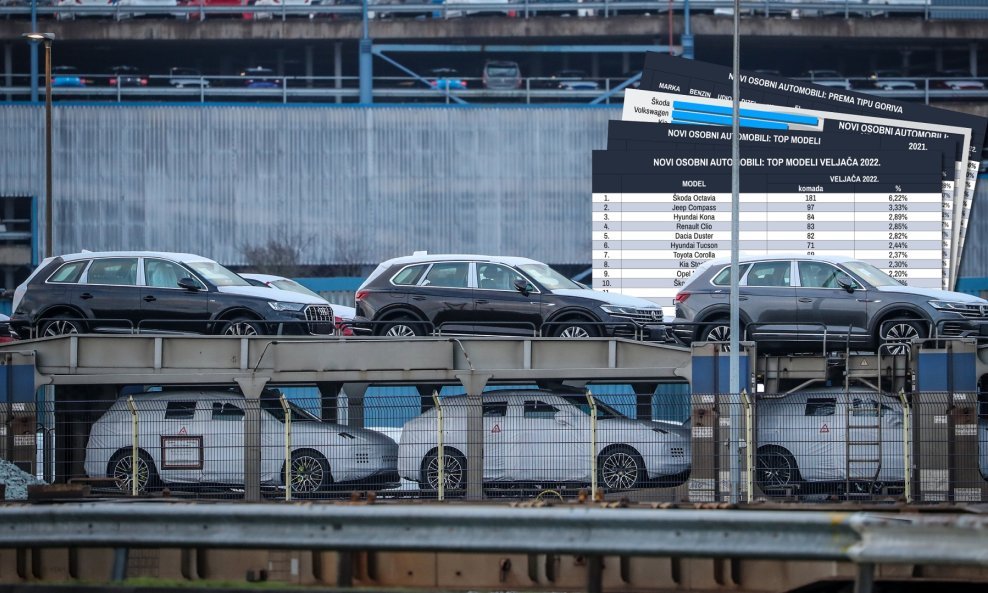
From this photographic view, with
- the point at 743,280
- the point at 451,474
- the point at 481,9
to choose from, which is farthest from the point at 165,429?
the point at 481,9

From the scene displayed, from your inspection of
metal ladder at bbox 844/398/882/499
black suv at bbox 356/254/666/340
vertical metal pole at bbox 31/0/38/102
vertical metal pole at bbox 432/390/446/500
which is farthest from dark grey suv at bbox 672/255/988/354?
vertical metal pole at bbox 31/0/38/102

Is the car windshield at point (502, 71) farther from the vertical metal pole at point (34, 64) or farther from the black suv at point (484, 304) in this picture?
the black suv at point (484, 304)

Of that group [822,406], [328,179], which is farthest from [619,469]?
[328,179]

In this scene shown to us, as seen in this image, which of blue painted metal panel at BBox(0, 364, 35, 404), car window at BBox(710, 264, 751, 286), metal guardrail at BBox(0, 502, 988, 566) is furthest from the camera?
car window at BBox(710, 264, 751, 286)

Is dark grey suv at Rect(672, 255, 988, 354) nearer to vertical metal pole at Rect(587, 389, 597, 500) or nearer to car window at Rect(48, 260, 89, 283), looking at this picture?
vertical metal pole at Rect(587, 389, 597, 500)

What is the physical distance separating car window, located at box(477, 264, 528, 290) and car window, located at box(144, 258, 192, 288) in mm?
4494

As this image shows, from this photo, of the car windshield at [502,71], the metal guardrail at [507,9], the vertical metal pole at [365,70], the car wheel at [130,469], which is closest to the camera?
the car wheel at [130,469]

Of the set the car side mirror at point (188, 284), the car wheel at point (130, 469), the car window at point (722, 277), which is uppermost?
the car window at point (722, 277)

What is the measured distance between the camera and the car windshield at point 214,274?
20.1 meters

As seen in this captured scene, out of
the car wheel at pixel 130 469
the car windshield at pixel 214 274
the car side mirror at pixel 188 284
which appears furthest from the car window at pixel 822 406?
the car side mirror at pixel 188 284

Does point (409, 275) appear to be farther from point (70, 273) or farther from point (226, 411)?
point (70, 273)

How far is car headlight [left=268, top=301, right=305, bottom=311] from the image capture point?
19859mm

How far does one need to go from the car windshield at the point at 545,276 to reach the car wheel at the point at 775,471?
4.67 metres

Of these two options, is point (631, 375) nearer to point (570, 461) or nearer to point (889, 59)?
point (570, 461)
